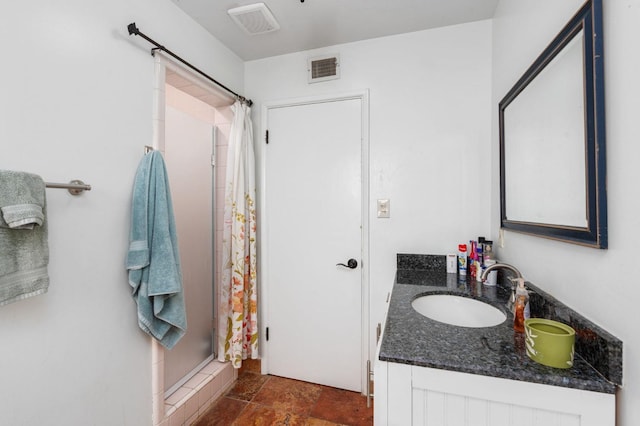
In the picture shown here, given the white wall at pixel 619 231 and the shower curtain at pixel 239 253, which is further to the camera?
Answer: the shower curtain at pixel 239 253

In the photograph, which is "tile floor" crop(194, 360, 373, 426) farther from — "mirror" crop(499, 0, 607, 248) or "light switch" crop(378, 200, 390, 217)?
"mirror" crop(499, 0, 607, 248)

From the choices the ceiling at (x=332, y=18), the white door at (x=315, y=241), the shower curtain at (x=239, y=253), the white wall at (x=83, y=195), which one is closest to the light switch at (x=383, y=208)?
the white door at (x=315, y=241)

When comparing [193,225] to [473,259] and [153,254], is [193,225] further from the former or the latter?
[473,259]

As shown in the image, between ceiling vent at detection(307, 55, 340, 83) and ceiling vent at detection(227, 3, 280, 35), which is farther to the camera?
ceiling vent at detection(307, 55, 340, 83)

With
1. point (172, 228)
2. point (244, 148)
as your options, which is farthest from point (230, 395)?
point (244, 148)

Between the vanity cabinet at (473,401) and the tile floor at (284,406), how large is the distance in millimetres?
1119

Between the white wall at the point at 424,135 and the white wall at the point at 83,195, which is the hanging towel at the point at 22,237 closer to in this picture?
the white wall at the point at 83,195

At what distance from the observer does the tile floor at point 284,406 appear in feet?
5.67

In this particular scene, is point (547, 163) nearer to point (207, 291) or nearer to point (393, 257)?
point (393, 257)

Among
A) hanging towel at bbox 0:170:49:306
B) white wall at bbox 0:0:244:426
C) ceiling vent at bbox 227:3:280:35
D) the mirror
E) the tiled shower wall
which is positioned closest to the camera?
the mirror

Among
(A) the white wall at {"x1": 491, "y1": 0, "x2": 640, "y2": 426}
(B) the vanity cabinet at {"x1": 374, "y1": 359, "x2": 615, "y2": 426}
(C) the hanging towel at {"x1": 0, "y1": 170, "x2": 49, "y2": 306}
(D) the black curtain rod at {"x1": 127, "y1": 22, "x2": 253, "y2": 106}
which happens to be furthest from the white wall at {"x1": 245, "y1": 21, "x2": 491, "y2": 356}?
(C) the hanging towel at {"x1": 0, "y1": 170, "x2": 49, "y2": 306}

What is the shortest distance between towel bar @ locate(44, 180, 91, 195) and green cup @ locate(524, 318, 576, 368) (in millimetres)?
1589

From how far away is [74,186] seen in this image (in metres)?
1.09

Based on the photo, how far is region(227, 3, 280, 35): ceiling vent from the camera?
1.63 m
